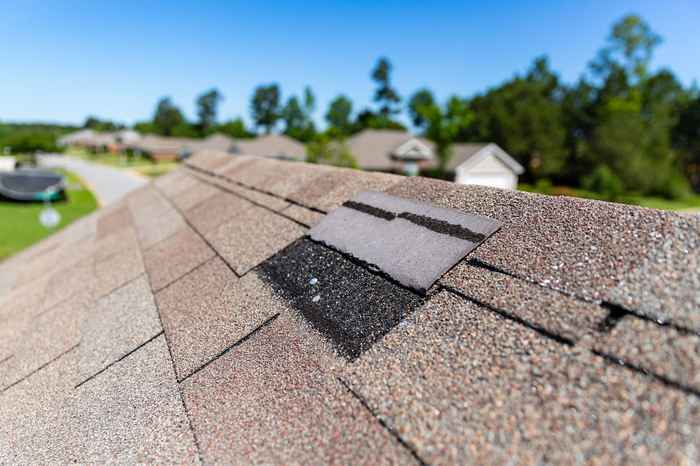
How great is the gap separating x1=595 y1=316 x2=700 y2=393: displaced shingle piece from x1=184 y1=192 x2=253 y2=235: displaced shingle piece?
3031 mm

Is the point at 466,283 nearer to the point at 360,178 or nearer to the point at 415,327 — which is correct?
the point at 415,327

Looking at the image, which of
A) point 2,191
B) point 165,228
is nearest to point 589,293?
point 165,228

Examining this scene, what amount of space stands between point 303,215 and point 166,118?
130813mm

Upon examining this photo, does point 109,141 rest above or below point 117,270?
below

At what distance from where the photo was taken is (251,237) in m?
2.83

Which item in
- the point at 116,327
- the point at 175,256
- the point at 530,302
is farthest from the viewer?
the point at 175,256

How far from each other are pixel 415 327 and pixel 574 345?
1.69 ft

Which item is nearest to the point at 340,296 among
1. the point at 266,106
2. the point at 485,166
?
the point at 485,166

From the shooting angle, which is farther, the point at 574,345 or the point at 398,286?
the point at 398,286

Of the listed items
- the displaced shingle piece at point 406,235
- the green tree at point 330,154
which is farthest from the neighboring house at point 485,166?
the displaced shingle piece at point 406,235

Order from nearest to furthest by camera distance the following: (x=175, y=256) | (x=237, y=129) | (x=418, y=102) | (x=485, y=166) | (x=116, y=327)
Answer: (x=116, y=327) < (x=175, y=256) < (x=485, y=166) < (x=418, y=102) < (x=237, y=129)

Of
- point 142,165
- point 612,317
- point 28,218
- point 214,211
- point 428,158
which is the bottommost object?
point 142,165

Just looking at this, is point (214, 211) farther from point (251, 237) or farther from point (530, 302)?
point (530, 302)

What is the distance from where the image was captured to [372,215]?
7.80ft
